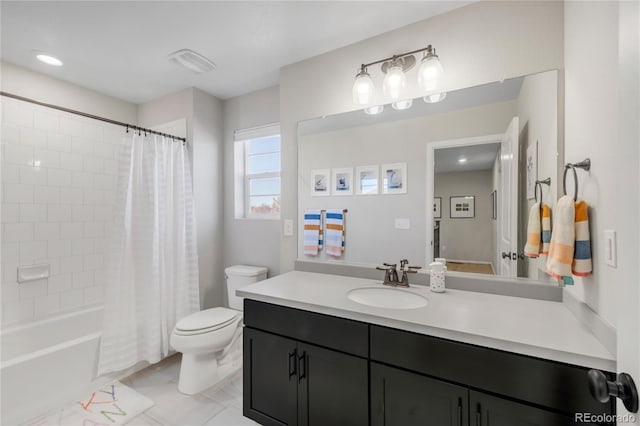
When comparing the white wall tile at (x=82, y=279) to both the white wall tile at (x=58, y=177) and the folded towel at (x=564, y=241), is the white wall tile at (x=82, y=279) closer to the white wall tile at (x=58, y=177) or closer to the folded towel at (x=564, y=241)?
the white wall tile at (x=58, y=177)

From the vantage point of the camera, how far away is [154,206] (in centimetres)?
229

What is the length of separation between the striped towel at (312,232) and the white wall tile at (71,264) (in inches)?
83.1

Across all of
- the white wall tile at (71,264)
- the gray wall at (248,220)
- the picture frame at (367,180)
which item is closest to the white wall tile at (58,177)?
the white wall tile at (71,264)

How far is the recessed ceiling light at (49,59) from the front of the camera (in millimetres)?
2057

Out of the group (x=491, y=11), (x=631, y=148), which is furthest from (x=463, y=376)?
(x=491, y=11)

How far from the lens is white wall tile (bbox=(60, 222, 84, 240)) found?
8.04ft

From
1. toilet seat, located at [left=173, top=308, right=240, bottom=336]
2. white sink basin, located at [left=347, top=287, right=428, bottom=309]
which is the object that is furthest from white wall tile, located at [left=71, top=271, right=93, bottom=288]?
white sink basin, located at [left=347, top=287, right=428, bottom=309]

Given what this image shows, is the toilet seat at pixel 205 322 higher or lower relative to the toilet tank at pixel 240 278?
lower

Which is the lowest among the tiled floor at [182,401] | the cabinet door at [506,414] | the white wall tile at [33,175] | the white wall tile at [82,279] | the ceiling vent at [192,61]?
the tiled floor at [182,401]

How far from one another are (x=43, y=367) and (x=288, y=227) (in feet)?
5.90

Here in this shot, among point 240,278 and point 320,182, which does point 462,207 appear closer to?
point 320,182

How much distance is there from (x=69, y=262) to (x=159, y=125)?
1487 millimetres

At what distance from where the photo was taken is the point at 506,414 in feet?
3.09

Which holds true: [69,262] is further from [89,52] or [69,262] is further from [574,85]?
[574,85]
